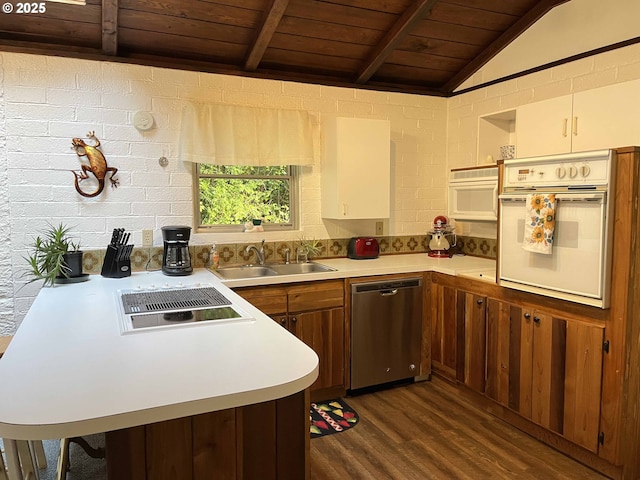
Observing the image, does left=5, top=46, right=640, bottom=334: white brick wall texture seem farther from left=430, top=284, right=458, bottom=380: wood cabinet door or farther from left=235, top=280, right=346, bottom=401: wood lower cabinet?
left=430, top=284, right=458, bottom=380: wood cabinet door

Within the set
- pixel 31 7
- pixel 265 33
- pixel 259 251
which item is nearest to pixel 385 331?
pixel 259 251

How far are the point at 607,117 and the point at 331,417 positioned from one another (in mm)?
2442

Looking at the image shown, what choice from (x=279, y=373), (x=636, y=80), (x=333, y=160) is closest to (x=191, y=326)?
(x=279, y=373)

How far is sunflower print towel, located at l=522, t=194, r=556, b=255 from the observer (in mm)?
2463

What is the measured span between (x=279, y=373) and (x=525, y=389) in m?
2.00

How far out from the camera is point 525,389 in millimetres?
2744

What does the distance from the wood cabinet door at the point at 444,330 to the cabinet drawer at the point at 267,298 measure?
1.17 m

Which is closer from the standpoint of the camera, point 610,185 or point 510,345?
point 610,185

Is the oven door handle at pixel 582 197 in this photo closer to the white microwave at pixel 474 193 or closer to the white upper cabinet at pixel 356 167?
the white microwave at pixel 474 193

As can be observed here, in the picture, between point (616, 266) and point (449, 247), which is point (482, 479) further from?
point (449, 247)

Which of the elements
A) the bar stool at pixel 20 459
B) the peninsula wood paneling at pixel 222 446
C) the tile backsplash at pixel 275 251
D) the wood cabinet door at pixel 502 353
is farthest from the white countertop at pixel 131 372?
the wood cabinet door at pixel 502 353

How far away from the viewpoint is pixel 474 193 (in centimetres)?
377

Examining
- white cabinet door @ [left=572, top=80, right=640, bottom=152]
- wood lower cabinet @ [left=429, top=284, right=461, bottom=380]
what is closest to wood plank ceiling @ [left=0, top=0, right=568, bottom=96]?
white cabinet door @ [left=572, top=80, right=640, bottom=152]

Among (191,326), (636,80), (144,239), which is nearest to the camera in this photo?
(191,326)
